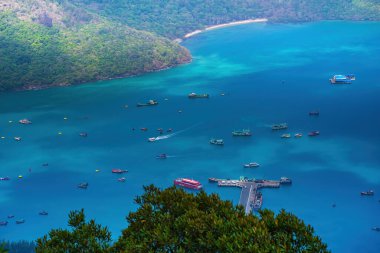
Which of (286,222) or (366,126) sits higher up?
(286,222)

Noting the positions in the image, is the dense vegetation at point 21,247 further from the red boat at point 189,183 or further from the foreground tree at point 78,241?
the foreground tree at point 78,241

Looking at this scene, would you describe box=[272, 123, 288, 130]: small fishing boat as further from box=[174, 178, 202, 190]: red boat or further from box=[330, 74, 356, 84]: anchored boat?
box=[330, 74, 356, 84]: anchored boat

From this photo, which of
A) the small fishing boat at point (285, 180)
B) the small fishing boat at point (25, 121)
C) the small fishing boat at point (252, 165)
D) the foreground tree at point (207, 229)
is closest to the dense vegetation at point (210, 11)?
the small fishing boat at point (25, 121)

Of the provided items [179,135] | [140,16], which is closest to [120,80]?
[179,135]

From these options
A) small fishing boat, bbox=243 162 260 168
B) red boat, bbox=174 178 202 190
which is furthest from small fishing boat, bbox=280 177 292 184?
red boat, bbox=174 178 202 190

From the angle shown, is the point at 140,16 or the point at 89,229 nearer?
the point at 89,229

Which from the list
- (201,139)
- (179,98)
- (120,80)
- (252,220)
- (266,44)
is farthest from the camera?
(266,44)

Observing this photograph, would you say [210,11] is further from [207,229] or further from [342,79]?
[207,229]

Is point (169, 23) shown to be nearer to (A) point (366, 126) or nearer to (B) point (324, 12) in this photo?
(B) point (324, 12)
